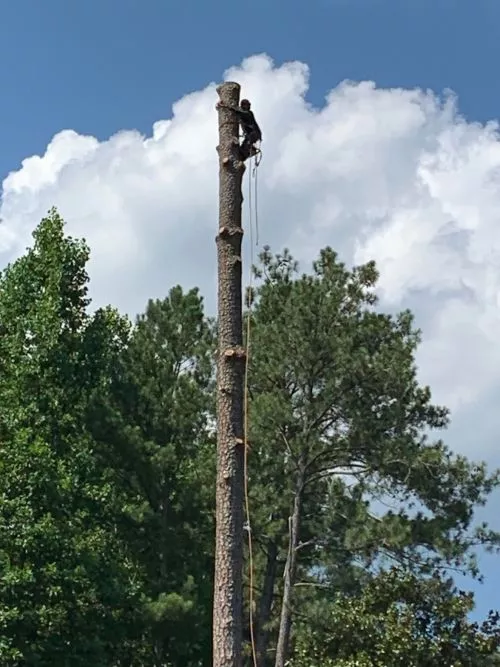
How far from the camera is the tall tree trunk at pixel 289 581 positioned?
19375 millimetres

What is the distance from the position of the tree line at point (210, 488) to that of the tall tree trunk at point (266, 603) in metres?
0.05

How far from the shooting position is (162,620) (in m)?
20.5

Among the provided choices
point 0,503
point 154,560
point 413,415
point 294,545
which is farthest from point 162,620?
point 413,415

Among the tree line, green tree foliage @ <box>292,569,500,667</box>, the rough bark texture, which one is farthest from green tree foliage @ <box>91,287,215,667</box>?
the rough bark texture

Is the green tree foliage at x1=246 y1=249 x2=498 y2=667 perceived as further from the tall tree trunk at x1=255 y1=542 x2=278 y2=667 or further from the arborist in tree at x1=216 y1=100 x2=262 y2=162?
the arborist in tree at x1=216 y1=100 x2=262 y2=162

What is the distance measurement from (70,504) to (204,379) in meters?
5.97

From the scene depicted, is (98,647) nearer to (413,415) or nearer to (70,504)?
(70,504)

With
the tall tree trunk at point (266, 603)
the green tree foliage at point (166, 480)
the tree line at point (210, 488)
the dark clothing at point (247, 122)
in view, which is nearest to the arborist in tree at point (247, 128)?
the dark clothing at point (247, 122)

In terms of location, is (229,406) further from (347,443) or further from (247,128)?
(347,443)

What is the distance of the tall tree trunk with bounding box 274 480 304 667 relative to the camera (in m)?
19.4

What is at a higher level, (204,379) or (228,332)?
(204,379)

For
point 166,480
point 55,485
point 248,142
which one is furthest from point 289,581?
point 248,142

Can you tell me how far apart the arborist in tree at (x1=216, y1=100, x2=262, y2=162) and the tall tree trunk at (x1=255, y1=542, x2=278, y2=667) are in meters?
15.6

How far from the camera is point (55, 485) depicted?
59.3ft
